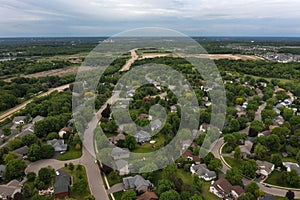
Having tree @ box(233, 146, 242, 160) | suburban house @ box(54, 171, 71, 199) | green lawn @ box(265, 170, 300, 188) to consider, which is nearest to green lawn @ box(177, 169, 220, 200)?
tree @ box(233, 146, 242, 160)

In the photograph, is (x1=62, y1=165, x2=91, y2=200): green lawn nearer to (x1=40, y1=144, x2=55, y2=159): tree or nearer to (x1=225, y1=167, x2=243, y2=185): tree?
(x1=40, y1=144, x2=55, y2=159): tree

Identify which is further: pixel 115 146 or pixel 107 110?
pixel 107 110

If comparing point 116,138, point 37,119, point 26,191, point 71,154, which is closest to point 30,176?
point 26,191

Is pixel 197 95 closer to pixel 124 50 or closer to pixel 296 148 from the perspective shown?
pixel 296 148

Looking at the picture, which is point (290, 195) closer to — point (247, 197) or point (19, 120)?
point (247, 197)

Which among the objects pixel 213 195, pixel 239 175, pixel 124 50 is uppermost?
pixel 124 50

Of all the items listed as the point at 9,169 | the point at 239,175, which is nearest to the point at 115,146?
the point at 9,169

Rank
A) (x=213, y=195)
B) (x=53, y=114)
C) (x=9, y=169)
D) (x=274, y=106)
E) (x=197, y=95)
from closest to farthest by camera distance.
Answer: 1. (x=213, y=195)
2. (x=9, y=169)
3. (x=53, y=114)
4. (x=274, y=106)
5. (x=197, y=95)
